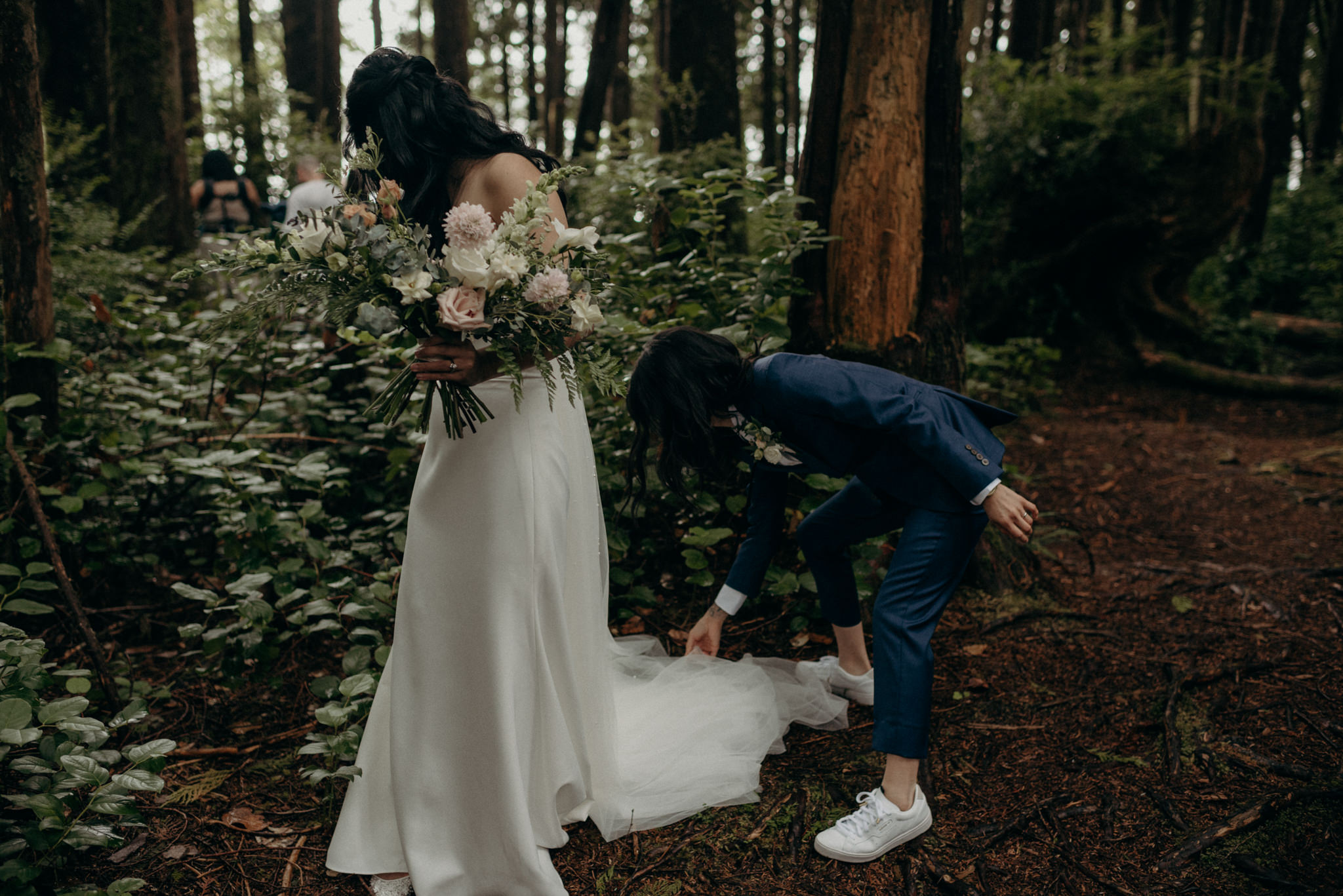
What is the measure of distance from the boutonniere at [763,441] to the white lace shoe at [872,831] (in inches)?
A: 41.6

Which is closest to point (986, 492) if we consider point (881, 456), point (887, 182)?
point (881, 456)

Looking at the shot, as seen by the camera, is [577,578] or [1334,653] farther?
[1334,653]

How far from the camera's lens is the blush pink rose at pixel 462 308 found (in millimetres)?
1904

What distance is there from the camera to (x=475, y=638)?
7.47ft

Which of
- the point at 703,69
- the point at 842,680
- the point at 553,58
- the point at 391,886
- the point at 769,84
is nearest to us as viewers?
the point at 391,886

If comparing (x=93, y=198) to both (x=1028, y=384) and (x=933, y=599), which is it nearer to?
(x=933, y=599)

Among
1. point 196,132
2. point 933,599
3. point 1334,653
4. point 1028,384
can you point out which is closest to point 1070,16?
point 1028,384

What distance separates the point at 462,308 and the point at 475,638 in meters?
0.95

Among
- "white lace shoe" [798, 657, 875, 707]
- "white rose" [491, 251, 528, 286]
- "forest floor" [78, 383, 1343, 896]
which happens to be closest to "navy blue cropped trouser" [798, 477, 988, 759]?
"forest floor" [78, 383, 1343, 896]

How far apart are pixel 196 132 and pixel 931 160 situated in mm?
12760

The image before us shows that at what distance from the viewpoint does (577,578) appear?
2.57 meters

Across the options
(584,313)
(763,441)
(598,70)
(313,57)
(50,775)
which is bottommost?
(50,775)

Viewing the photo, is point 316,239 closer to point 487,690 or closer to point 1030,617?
point 487,690

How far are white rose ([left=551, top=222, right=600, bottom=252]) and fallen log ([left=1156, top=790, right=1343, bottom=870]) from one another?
7.66ft
